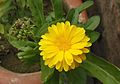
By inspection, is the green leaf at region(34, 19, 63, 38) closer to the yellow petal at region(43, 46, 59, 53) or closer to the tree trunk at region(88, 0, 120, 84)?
the yellow petal at region(43, 46, 59, 53)

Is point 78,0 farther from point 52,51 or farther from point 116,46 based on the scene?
point 52,51

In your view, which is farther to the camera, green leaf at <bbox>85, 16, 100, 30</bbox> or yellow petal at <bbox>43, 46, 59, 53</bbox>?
green leaf at <bbox>85, 16, 100, 30</bbox>

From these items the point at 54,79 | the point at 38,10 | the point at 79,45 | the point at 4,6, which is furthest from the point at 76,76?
the point at 4,6

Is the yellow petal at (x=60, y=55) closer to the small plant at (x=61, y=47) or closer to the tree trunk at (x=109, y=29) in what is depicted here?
the small plant at (x=61, y=47)

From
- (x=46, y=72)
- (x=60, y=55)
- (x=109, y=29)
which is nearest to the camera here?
(x=60, y=55)

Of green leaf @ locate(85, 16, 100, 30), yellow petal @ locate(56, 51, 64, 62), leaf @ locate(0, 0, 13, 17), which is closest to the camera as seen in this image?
yellow petal @ locate(56, 51, 64, 62)

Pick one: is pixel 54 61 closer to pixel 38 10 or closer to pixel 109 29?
pixel 38 10

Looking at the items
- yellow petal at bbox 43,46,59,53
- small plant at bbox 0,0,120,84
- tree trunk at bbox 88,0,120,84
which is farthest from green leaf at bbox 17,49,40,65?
tree trunk at bbox 88,0,120,84
